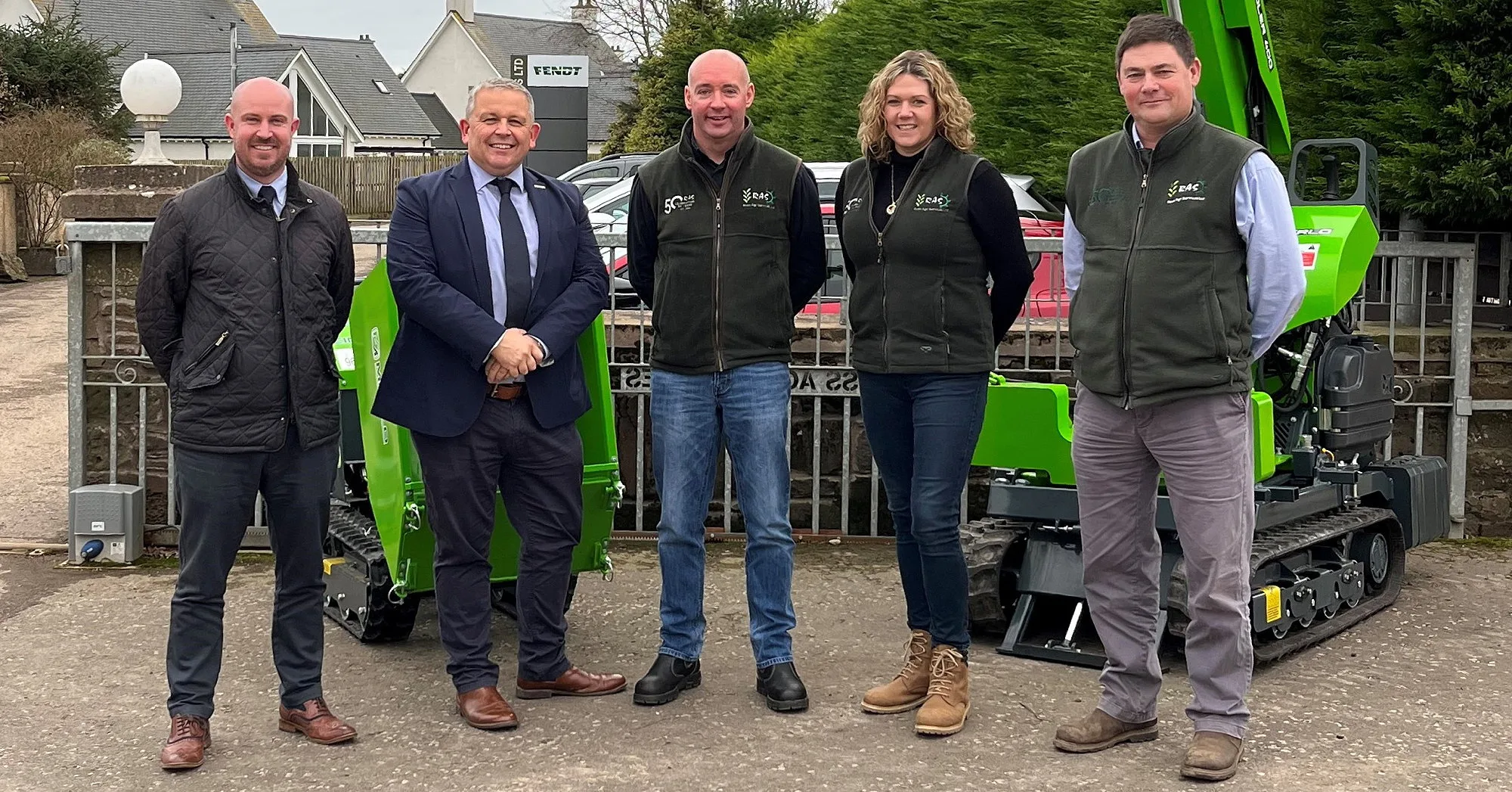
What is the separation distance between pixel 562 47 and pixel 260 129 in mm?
73631

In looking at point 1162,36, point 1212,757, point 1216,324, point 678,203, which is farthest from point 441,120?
point 1212,757

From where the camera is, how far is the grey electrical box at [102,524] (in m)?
7.07

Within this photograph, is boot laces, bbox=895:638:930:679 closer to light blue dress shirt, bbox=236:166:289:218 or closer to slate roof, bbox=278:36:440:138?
light blue dress shirt, bbox=236:166:289:218

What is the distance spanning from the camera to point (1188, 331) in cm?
451

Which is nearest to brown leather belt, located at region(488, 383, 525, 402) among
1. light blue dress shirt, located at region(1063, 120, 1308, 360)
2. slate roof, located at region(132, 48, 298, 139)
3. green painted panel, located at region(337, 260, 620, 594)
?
green painted panel, located at region(337, 260, 620, 594)

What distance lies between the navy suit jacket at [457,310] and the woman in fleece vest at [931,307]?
2.98 ft

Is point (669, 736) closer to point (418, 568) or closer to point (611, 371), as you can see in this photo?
point (418, 568)

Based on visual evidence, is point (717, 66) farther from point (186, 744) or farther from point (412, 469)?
point (186, 744)

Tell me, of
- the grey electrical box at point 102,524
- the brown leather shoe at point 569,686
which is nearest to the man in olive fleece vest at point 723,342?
the brown leather shoe at point 569,686

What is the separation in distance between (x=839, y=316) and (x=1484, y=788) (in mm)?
3938

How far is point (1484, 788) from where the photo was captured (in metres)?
4.43

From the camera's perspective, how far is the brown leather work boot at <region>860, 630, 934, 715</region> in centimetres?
507

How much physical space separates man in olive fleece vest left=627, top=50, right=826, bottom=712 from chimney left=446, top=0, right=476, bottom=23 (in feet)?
242

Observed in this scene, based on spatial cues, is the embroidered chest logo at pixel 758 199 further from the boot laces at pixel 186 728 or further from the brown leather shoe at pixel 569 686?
the boot laces at pixel 186 728
